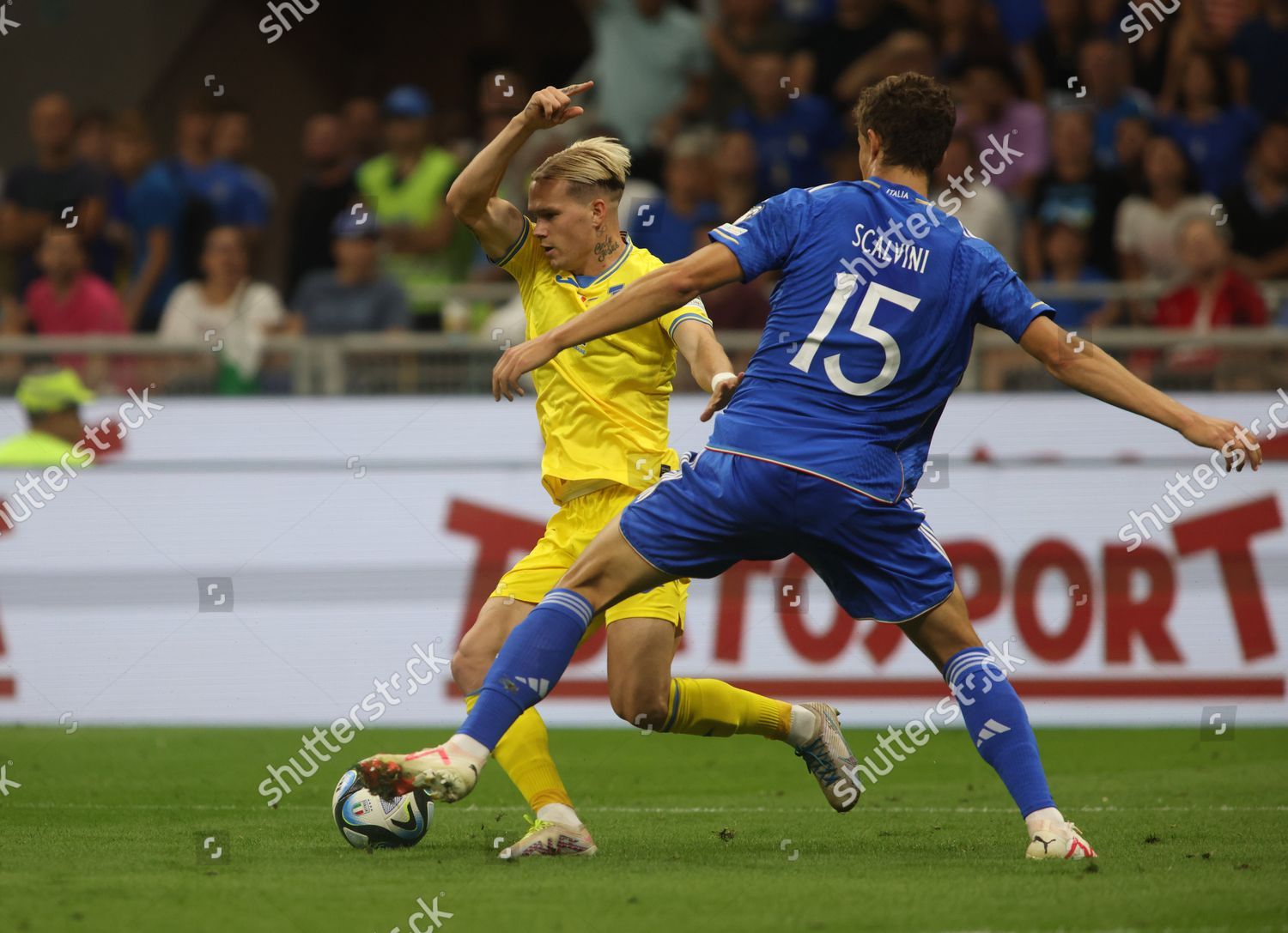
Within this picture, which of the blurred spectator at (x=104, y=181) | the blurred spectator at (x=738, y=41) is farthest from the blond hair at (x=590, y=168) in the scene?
the blurred spectator at (x=104, y=181)

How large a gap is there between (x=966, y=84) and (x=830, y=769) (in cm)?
739

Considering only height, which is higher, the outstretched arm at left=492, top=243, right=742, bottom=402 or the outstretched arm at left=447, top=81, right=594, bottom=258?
the outstretched arm at left=447, top=81, right=594, bottom=258

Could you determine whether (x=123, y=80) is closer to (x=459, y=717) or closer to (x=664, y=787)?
(x=459, y=717)

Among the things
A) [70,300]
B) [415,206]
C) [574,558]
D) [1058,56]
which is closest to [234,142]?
[415,206]

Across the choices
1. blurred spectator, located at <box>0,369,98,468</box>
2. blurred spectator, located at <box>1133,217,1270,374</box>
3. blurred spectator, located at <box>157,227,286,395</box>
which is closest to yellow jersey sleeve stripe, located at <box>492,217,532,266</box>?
blurred spectator, located at <box>0,369,98,468</box>

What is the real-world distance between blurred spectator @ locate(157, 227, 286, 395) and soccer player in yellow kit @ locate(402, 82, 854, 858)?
19.1ft

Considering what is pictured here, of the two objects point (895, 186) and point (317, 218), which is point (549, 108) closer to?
point (895, 186)

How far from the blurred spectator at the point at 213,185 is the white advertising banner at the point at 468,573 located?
3078 millimetres

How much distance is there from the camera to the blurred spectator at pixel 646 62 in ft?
46.0

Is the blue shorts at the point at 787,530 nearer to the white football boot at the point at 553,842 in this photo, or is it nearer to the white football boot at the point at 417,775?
the white football boot at the point at 417,775

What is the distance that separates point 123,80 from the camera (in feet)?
56.6

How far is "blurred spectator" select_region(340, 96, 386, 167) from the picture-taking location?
46.5 ft

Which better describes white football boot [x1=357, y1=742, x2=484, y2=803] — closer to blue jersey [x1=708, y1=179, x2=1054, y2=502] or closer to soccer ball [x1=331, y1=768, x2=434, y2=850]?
soccer ball [x1=331, y1=768, x2=434, y2=850]

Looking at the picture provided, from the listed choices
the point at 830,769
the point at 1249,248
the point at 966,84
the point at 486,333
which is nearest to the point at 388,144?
the point at 486,333
